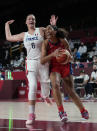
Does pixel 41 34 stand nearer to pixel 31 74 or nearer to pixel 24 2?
pixel 31 74

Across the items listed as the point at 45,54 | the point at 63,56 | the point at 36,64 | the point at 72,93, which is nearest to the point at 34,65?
the point at 36,64

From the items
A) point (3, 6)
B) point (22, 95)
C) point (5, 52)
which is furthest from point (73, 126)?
point (3, 6)

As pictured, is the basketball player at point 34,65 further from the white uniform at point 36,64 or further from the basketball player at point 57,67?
the basketball player at point 57,67

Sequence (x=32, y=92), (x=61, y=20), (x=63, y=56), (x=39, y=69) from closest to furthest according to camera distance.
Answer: (x=63, y=56), (x=32, y=92), (x=39, y=69), (x=61, y=20)

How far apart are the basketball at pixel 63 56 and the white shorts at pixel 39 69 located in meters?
0.26

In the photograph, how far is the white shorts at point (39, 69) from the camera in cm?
495

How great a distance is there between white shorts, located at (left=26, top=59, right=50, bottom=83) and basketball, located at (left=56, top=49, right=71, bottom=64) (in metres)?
0.26

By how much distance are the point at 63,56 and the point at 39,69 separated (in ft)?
1.47

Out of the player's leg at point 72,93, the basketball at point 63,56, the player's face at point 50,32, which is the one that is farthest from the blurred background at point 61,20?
the basketball at point 63,56

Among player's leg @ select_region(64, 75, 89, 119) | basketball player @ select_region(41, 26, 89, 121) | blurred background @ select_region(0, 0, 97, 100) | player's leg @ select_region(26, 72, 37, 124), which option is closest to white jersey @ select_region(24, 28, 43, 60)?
basketball player @ select_region(41, 26, 89, 121)

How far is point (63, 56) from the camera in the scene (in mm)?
4770

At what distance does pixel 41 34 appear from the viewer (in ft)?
16.6

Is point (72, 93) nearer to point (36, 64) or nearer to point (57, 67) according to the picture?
point (57, 67)

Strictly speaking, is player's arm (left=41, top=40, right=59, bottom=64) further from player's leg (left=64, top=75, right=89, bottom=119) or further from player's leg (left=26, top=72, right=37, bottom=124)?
player's leg (left=64, top=75, right=89, bottom=119)
